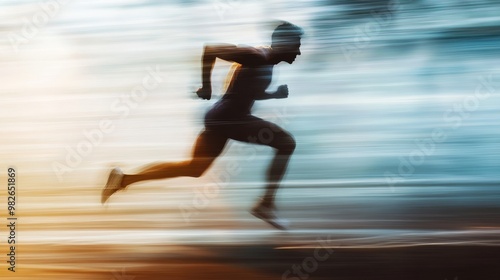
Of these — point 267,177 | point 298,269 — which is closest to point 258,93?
point 267,177

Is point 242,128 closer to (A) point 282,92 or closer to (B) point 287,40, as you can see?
(A) point 282,92

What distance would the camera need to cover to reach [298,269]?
253cm

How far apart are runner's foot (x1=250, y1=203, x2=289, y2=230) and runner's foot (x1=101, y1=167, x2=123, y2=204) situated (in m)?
0.61

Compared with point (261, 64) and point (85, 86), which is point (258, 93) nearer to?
point (261, 64)

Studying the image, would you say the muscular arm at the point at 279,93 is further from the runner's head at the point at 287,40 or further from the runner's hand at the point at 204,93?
the runner's hand at the point at 204,93

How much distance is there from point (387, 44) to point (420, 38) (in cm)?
14

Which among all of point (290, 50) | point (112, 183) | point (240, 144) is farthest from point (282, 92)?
point (112, 183)

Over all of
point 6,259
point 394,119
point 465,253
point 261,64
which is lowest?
point 6,259

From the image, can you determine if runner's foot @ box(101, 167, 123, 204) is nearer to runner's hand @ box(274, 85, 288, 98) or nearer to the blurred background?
the blurred background

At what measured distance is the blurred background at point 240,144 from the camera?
2.56 metres

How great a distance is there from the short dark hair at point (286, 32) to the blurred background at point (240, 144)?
35mm

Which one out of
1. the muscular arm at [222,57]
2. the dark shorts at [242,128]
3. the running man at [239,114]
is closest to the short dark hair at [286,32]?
the running man at [239,114]

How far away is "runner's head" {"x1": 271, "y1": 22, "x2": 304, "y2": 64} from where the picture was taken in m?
2.70

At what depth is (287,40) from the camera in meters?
2.71
